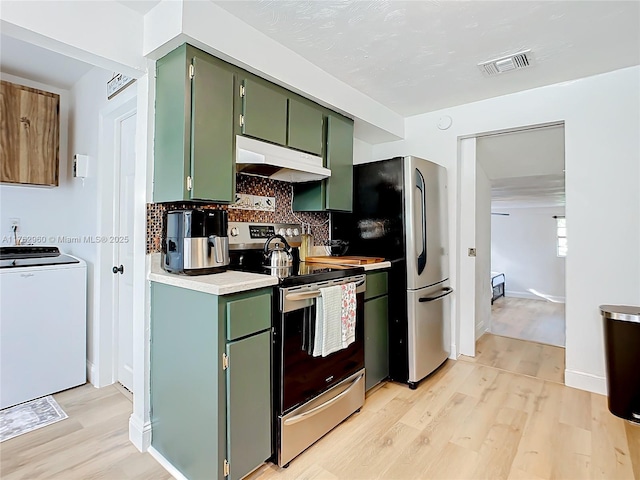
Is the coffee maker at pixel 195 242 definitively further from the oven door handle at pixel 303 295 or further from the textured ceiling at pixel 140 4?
the textured ceiling at pixel 140 4

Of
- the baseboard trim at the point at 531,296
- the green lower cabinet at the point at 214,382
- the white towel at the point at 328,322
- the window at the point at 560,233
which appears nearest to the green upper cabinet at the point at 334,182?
the white towel at the point at 328,322

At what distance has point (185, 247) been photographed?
5.49 feet

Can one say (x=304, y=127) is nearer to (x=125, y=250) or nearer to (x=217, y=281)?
(x=217, y=281)

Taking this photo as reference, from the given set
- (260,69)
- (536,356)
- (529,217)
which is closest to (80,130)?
(260,69)

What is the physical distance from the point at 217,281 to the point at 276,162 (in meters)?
0.88

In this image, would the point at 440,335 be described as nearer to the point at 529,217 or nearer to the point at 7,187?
the point at 7,187

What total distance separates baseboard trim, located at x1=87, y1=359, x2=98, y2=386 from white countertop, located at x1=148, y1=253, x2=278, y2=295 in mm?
1422

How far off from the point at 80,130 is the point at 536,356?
467cm

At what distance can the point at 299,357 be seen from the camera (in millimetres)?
1761

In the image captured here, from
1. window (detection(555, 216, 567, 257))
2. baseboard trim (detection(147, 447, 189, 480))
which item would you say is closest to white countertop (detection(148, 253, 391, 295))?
baseboard trim (detection(147, 447, 189, 480))

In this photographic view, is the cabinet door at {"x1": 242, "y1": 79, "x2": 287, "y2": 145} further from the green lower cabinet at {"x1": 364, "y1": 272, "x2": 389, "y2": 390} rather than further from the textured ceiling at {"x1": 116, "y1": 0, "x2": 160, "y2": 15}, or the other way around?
the green lower cabinet at {"x1": 364, "y1": 272, "x2": 389, "y2": 390}

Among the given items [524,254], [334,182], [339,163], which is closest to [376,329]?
[334,182]

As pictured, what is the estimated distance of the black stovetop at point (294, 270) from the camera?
172 cm

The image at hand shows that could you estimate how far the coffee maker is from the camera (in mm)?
1673
